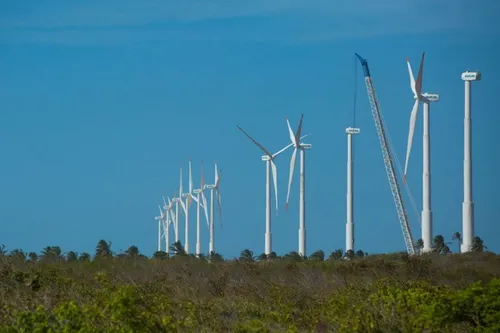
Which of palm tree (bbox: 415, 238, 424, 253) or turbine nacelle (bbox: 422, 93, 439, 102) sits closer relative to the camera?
turbine nacelle (bbox: 422, 93, 439, 102)

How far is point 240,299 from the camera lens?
33.8 metres

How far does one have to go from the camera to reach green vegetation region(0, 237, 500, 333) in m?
21.7

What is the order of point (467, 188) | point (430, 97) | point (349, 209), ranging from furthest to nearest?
point (349, 209)
point (430, 97)
point (467, 188)

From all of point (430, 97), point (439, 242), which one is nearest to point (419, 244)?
point (439, 242)

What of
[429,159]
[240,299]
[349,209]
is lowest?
[240,299]

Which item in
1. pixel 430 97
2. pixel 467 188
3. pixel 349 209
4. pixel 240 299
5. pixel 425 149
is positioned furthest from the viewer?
pixel 349 209

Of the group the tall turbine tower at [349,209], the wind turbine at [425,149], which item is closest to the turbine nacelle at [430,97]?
the wind turbine at [425,149]

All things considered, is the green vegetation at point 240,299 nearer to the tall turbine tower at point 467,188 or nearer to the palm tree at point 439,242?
the tall turbine tower at point 467,188

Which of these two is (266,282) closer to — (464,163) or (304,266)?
(304,266)

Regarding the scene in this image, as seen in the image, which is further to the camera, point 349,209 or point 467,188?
point 349,209

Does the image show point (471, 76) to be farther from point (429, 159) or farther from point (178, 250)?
point (178, 250)

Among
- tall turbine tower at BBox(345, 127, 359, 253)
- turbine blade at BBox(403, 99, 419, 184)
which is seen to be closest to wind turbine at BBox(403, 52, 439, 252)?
turbine blade at BBox(403, 99, 419, 184)

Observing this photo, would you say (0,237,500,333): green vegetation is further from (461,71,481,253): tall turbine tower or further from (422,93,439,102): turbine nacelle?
(422,93,439,102): turbine nacelle

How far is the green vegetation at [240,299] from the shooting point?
2169cm
